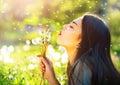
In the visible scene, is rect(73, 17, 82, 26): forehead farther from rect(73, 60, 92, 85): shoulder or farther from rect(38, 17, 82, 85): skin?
rect(73, 60, 92, 85): shoulder

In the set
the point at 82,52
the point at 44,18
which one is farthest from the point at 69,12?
the point at 82,52

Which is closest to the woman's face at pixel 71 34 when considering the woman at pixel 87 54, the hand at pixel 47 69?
the woman at pixel 87 54

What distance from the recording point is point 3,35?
8.47ft

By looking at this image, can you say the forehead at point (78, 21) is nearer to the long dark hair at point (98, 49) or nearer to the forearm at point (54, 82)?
the long dark hair at point (98, 49)

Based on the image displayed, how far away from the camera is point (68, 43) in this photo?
248 centimetres

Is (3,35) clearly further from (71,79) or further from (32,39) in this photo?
(71,79)

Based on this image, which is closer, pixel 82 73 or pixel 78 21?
pixel 82 73

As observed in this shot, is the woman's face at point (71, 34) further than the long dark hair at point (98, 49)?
Yes

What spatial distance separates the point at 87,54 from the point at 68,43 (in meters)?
0.16

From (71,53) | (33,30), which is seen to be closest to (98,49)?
(71,53)

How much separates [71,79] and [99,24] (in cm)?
32

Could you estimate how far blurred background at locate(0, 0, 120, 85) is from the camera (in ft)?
8.34

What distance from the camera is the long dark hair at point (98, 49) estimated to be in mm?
2320

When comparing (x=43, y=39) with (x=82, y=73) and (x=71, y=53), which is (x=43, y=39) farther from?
(x=82, y=73)
